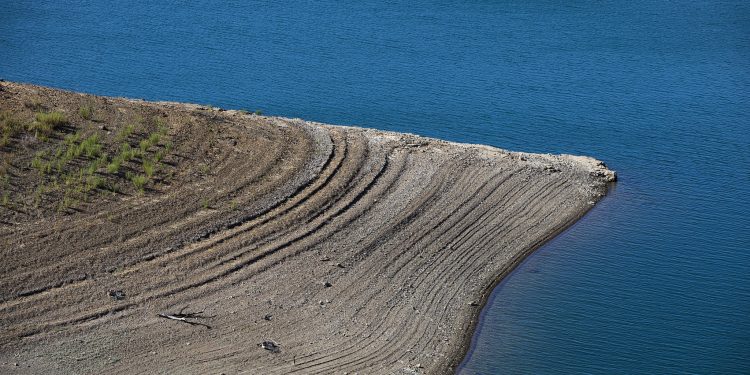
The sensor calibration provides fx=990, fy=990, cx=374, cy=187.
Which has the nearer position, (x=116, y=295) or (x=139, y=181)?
(x=116, y=295)

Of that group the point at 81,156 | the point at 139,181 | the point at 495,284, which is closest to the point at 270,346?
the point at 495,284

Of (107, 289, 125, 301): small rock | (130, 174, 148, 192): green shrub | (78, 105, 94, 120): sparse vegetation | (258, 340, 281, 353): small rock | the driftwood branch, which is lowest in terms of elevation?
(258, 340, 281, 353): small rock

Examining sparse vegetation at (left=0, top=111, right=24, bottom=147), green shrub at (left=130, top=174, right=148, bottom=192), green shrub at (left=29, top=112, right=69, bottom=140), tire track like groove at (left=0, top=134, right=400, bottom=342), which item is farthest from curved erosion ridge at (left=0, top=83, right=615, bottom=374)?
sparse vegetation at (left=0, top=111, right=24, bottom=147)

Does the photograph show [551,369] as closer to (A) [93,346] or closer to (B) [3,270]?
(A) [93,346]

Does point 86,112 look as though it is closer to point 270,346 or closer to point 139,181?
point 139,181

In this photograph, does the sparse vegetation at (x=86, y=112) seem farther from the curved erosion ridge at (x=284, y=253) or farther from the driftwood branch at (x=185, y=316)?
the driftwood branch at (x=185, y=316)

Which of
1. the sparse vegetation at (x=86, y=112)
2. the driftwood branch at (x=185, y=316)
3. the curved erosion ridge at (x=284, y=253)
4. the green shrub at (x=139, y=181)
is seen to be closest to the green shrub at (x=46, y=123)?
the sparse vegetation at (x=86, y=112)

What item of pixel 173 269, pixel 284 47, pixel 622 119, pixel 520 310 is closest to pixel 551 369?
pixel 520 310

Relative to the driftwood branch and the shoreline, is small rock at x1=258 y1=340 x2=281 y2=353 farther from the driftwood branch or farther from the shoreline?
the shoreline
